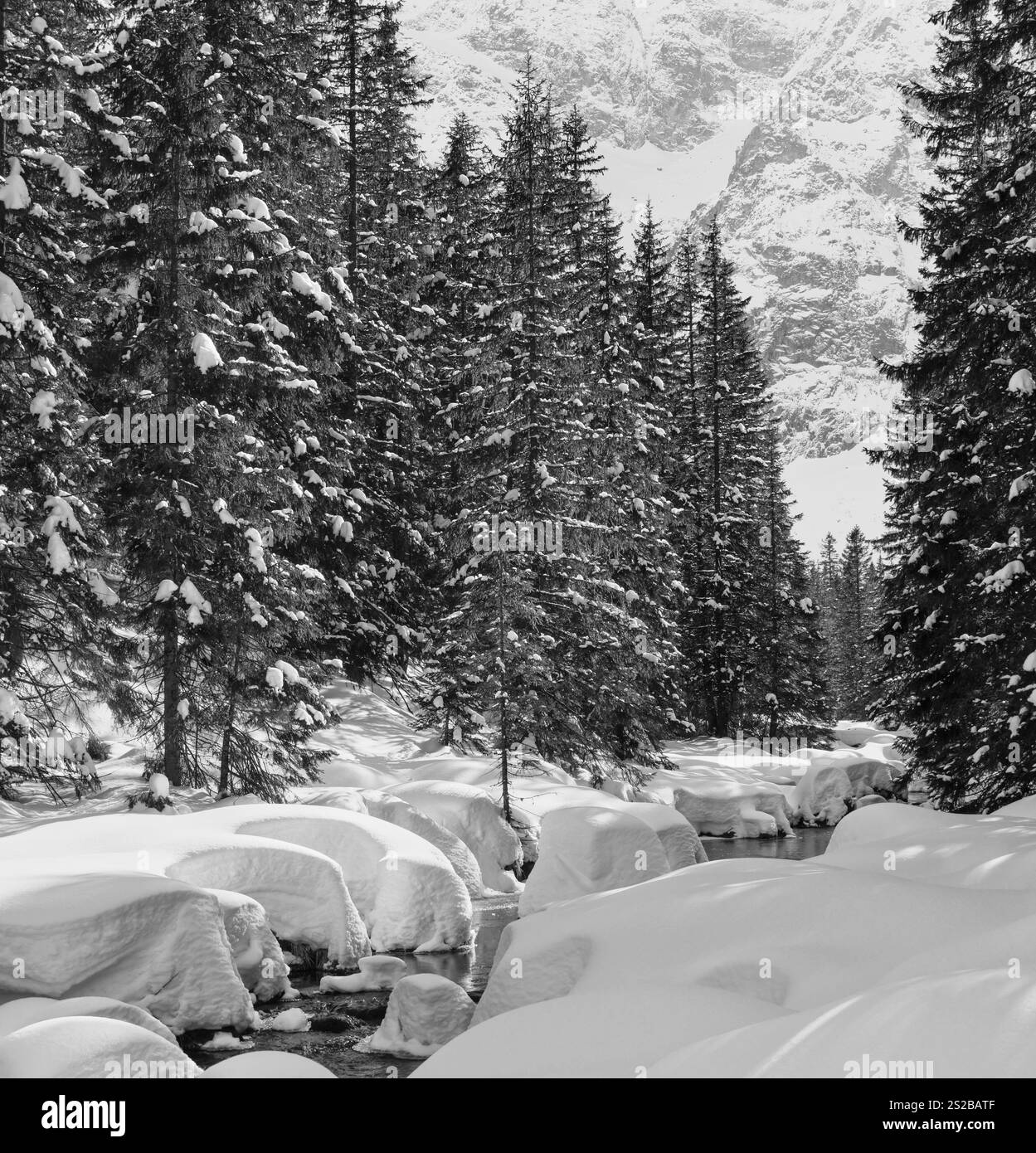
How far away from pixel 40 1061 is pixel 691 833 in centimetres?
1101

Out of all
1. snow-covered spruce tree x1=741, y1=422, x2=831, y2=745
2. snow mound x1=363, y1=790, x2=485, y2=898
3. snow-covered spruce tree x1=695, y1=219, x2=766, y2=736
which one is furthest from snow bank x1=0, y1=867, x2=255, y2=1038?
snow-covered spruce tree x1=741, y1=422, x2=831, y2=745

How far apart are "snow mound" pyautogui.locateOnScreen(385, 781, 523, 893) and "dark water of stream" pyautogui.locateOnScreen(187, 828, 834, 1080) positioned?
1911 mm

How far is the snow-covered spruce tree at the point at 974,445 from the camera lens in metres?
14.8

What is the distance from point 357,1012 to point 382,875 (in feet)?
9.01

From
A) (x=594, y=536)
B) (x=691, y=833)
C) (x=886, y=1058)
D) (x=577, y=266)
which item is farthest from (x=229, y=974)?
(x=577, y=266)

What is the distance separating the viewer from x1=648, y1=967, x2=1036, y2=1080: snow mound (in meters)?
4.75

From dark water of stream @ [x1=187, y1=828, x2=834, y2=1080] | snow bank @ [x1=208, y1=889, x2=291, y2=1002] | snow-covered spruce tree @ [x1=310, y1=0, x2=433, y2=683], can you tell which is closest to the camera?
dark water of stream @ [x1=187, y1=828, x2=834, y2=1080]

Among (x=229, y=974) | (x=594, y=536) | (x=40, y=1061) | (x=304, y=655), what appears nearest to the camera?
(x=40, y=1061)

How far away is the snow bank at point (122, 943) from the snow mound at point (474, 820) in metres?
7.65

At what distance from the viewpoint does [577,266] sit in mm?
29031

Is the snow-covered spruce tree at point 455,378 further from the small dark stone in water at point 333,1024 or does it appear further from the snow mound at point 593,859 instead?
the small dark stone in water at point 333,1024

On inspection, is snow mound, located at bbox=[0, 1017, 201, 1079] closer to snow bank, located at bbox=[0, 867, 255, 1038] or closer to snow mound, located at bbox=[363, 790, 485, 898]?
snow bank, located at bbox=[0, 867, 255, 1038]

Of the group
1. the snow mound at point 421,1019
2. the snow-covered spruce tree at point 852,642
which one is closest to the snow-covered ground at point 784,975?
the snow mound at point 421,1019

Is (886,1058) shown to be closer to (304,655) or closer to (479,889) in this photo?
(479,889)
